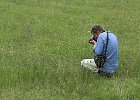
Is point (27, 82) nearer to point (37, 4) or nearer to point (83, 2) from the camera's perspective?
point (37, 4)

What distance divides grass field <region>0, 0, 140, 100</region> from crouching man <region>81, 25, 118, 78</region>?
23 cm

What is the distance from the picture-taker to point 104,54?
1074 centimetres

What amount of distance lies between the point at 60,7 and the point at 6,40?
22.2 feet

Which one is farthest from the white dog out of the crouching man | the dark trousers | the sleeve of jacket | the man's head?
the man's head

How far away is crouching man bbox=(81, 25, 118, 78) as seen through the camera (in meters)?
10.6

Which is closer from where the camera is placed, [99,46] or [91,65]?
[99,46]

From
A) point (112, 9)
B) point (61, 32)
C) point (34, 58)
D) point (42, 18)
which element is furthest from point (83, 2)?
point (34, 58)

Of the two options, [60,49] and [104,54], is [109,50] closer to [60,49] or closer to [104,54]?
[104,54]

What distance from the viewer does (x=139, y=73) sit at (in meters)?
11.1

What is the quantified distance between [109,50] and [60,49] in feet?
8.97

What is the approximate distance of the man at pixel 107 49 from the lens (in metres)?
10.6

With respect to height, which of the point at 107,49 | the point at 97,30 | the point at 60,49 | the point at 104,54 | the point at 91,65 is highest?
the point at 97,30

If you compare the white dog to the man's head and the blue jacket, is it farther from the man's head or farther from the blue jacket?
the man's head

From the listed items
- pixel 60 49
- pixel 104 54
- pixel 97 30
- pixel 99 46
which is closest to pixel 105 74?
pixel 104 54
